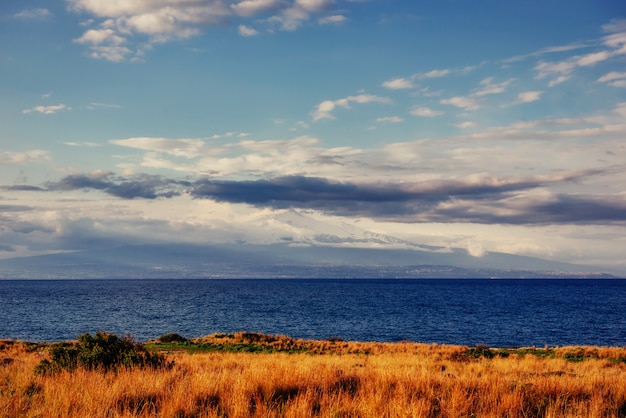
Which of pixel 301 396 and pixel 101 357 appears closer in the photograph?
pixel 301 396

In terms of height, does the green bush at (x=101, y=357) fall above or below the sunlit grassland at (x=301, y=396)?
below

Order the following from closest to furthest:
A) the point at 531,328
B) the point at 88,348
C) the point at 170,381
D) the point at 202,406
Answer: the point at 202,406 < the point at 170,381 < the point at 88,348 < the point at 531,328

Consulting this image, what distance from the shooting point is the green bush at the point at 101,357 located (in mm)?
13352

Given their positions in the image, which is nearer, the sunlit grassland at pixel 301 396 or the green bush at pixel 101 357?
the sunlit grassland at pixel 301 396

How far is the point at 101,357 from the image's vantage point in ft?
46.6

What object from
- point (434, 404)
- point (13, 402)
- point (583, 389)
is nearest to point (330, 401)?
point (434, 404)

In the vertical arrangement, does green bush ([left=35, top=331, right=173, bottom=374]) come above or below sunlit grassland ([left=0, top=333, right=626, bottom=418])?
below

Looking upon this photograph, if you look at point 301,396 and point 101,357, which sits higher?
point 301,396

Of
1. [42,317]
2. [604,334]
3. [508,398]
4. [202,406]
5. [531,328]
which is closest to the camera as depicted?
[202,406]

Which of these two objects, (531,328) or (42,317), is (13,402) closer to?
(531,328)

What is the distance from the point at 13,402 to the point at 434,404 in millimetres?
7391

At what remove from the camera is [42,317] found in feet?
282

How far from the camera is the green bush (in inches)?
526

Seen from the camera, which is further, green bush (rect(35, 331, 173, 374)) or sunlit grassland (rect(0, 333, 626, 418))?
green bush (rect(35, 331, 173, 374))
